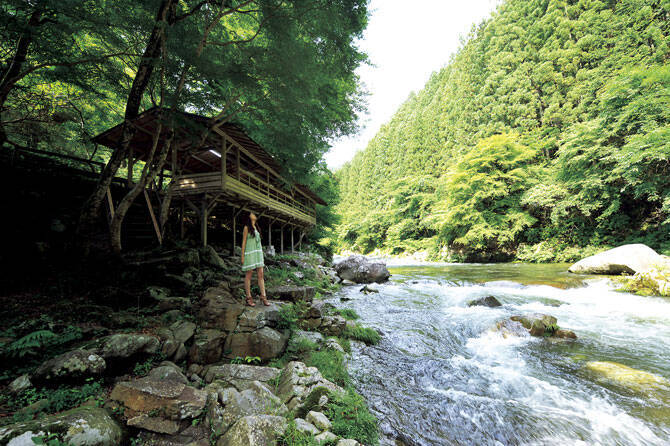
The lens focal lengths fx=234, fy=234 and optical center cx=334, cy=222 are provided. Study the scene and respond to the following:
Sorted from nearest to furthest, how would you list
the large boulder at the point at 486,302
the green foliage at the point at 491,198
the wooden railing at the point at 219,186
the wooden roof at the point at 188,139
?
the wooden roof at the point at 188,139, the large boulder at the point at 486,302, the wooden railing at the point at 219,186, the green foliage at the point at 491,198

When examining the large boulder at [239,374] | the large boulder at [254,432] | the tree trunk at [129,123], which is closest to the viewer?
the large boulder at [254,432]

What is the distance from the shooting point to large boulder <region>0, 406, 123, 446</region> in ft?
5.32

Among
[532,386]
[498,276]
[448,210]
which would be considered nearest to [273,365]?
[532,386]

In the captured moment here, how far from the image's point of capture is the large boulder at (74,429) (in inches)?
63.9

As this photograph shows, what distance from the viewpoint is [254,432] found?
2051 millimetres

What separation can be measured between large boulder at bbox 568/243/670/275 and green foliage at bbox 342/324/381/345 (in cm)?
1125

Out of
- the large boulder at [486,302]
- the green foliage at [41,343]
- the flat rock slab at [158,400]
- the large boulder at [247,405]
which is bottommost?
the large boulder at [486,302]

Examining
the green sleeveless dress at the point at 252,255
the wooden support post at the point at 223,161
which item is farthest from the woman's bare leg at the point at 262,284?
the wooden support post at the point at 223,161

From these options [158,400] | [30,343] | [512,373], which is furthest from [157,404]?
[512,373]

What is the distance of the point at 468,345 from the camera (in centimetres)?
543

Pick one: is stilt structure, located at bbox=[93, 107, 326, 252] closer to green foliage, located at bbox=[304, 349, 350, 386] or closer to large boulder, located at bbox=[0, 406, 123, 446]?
large boulder, located at bbox=[0, 406, 123, 446]

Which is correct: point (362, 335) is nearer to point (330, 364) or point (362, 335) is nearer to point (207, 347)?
point (330, 364)

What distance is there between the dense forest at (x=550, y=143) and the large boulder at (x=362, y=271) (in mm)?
10477

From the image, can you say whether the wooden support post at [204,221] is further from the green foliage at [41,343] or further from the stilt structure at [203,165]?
the green foliage at [41,343]
